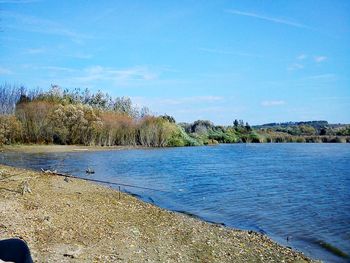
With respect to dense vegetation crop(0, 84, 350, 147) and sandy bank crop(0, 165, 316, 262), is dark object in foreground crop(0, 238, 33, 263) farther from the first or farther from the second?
dense vegetation crop(0, 84, 350, 147)

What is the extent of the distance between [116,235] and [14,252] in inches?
267

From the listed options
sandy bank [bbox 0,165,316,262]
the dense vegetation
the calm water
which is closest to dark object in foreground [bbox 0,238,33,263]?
sandy bank [bbox 0,165,316,262]

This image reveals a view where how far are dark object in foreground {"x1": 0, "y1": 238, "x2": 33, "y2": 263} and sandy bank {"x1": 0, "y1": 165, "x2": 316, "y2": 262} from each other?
12.8ft

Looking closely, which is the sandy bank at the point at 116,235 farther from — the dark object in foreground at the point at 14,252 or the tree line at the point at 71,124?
the tree line at the point at 71,124

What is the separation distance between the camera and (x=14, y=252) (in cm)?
599

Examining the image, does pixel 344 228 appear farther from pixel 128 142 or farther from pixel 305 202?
pixel 128 142

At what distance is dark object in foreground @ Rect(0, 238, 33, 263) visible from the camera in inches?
233

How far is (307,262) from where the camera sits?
38.5 ft

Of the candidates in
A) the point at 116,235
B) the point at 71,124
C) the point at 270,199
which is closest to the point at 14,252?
the point at 116,235

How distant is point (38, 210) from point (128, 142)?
79.8m

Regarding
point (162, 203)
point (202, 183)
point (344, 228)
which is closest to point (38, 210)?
point (162, 203)

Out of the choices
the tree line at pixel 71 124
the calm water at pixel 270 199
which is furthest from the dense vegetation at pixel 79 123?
the calm water at pixel 270 199

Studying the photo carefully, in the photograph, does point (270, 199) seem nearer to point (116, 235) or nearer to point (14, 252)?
point (116, 235)

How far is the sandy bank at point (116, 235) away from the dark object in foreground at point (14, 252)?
154 inches
